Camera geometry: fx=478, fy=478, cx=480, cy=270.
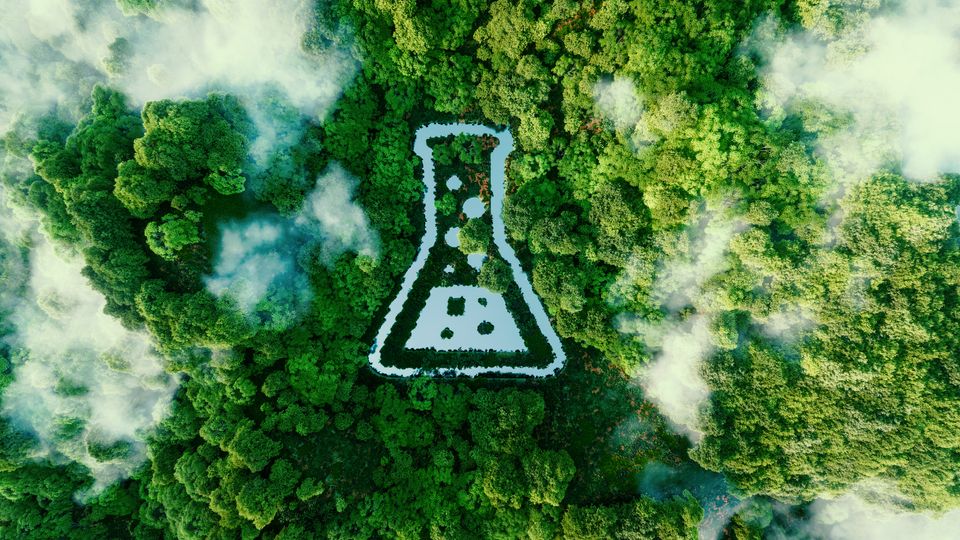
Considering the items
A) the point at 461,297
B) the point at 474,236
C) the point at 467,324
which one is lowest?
the point at 467,324

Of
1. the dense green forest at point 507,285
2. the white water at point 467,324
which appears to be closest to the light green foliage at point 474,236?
the dense green forest at point 507,285

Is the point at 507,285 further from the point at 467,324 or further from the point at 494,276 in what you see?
the point at 467,324

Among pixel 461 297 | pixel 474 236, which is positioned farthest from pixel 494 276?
pixel 461 297

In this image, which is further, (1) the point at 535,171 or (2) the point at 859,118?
(1) the point at 535,171

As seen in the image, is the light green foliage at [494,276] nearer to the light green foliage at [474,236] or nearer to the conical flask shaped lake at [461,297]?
the conical flask shaped lake at [461,297]

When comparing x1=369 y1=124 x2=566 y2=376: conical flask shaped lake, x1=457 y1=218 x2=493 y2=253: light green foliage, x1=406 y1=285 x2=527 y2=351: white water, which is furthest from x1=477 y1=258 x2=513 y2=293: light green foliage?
x1=406 y1=285 x2=527 y2=351: white water

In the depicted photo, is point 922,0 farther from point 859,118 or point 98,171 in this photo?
point 98,171

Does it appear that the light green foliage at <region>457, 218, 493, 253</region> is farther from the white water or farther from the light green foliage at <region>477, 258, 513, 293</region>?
the white water

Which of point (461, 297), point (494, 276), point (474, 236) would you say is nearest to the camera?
point (474, 236)

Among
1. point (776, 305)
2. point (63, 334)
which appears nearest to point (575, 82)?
point (776, 305)
